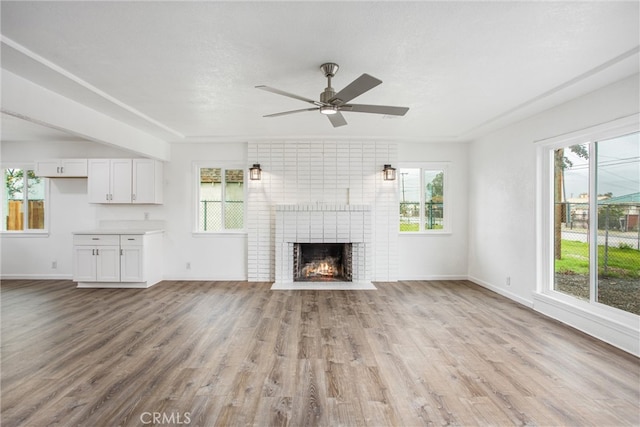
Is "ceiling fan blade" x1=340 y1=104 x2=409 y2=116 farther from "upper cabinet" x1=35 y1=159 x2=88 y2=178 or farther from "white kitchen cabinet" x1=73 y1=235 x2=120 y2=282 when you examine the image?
"upper cabinet" x1=35 y1=159 x2=88 y2=178

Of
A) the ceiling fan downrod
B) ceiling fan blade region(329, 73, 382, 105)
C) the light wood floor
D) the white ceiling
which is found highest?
the white ceiling

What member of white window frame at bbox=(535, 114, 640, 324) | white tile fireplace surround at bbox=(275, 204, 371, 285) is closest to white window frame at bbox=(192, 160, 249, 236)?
white tile fireplace surround at bbox=(275, 204, 371, 285)

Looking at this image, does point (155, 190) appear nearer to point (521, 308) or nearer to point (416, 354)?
point (416, 354)

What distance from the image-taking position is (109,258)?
5.04 meters

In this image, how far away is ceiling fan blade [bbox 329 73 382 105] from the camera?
2.22 metres

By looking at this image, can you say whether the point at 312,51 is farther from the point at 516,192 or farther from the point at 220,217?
the point at 220,217

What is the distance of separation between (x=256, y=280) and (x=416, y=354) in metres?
3.46

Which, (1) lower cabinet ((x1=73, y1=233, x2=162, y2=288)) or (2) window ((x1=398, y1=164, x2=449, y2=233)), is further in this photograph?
(2) window ((x1=398, y1=164, x2=449, y2=233))

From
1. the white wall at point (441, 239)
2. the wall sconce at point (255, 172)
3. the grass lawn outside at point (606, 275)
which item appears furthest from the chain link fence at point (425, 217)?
the wall sconce at point (255, 172)

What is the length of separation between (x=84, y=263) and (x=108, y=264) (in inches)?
15.5

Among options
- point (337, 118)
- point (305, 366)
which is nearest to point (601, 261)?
point (337, 118)

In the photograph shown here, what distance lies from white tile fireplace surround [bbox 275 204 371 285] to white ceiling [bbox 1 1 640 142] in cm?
202

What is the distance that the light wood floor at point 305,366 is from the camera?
6.45ft

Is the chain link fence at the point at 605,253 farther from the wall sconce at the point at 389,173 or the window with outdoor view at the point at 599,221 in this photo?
the wall sconce at the point at 389,173
